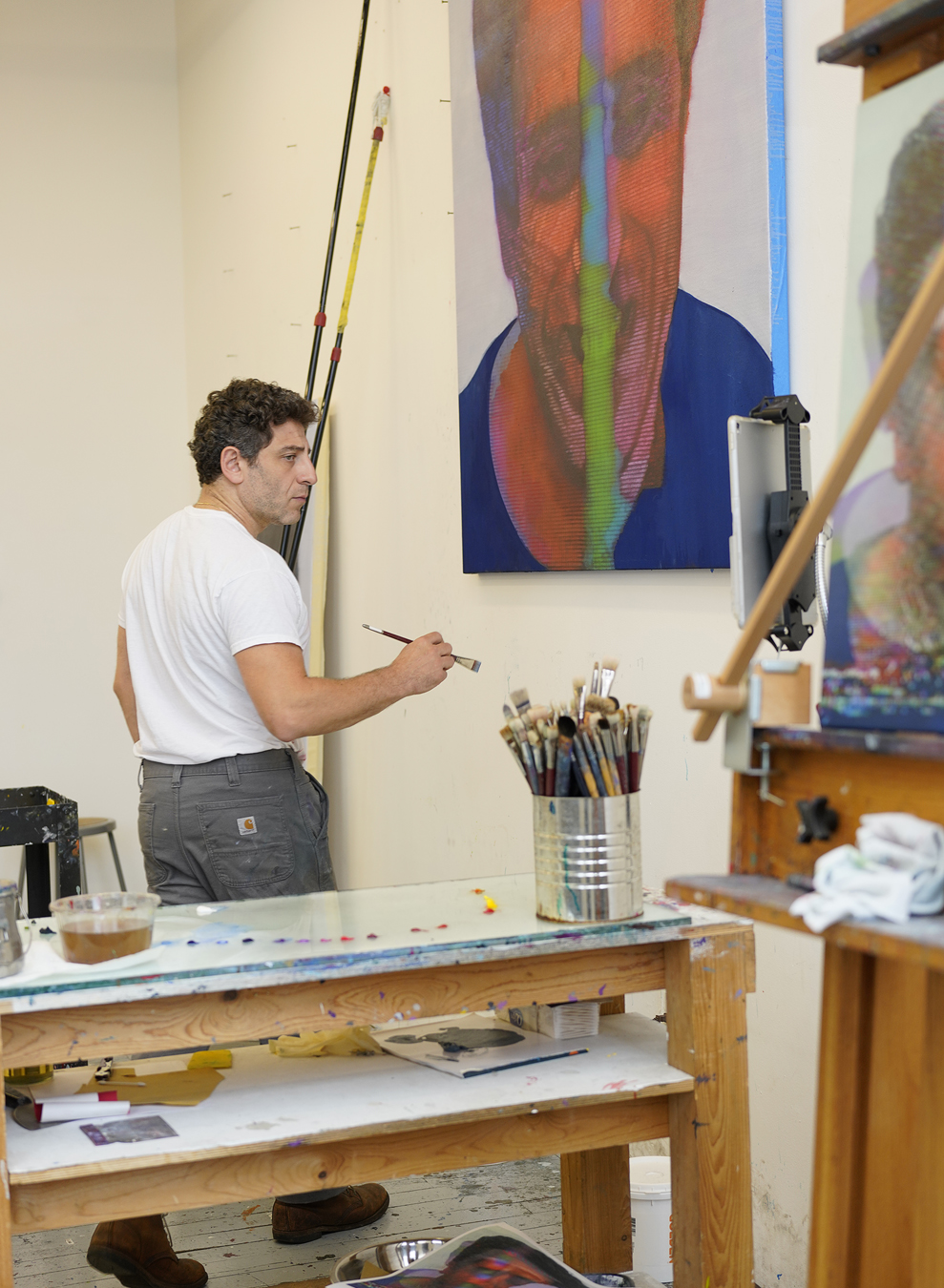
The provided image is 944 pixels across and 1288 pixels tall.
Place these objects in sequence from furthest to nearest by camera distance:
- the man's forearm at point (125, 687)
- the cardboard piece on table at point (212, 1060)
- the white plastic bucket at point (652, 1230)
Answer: the man's forearm at point (125, 687)
the white plastic bucket at point (652, 1230)
the cardboard piece on table at point (212, 1060)

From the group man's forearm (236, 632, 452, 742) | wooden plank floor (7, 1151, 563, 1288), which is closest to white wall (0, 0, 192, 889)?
wooden plank floor (7, 1151, 563, 1288)

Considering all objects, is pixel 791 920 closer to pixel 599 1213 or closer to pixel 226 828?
pixel 599 1213

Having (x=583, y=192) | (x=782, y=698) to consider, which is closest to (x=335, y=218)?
(x=583, y=192)

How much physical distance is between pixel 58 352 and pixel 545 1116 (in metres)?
4.25

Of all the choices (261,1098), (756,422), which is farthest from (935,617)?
(261,1098)

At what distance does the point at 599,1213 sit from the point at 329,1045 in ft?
1.80

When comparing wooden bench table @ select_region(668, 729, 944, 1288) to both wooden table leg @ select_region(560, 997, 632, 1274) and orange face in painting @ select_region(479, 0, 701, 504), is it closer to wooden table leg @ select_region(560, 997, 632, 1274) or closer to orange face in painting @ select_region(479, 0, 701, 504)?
wooden table leg @ select_region(560, 997, 632, 1274)

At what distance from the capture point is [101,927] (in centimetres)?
151

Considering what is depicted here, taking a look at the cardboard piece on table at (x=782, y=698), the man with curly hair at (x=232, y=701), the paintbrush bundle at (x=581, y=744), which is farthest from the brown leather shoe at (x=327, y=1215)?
the cardboard piece on table at (x=782, y=698)

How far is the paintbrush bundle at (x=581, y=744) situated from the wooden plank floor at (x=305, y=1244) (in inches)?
46.9

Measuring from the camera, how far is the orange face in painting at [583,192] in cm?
233

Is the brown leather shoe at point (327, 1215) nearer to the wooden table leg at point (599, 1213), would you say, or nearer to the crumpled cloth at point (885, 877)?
the wooden table leg at point (599, 1213)

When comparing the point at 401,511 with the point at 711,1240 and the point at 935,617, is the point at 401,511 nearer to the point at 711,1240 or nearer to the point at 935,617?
the point at 711,1240

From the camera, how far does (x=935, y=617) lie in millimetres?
1104
